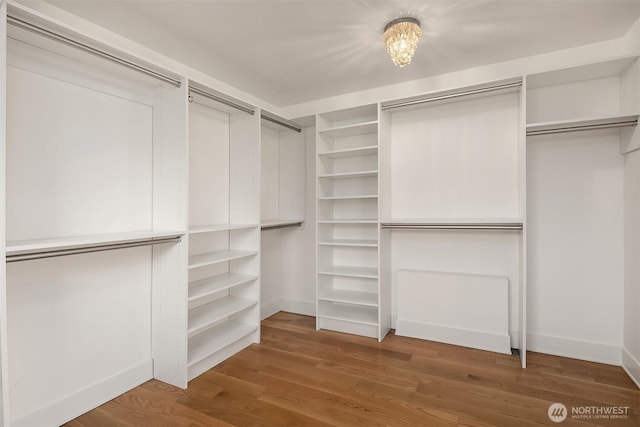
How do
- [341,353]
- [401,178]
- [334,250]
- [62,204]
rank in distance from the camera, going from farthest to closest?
[334,250], [401,178], [341,353], [62,204]

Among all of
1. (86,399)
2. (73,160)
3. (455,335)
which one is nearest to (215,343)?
(86,399)

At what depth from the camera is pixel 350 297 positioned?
3.27 meters

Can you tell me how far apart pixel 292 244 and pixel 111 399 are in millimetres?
2305

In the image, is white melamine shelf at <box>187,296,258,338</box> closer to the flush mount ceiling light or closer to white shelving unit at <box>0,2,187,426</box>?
white shelving unit at <box>0,2,187,426</box>

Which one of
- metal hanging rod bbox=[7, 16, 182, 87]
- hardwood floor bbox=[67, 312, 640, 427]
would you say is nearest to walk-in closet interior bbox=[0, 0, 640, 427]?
metal hanging rod bbox=[7, 16, 182, 87]

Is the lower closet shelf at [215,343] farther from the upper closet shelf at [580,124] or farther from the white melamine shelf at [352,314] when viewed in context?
the upper closet shelf at [580,124]

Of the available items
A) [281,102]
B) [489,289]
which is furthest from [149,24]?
[489,289]

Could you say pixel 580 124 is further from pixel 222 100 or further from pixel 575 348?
pixel 222 100

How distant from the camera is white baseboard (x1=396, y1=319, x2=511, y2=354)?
9.01ft

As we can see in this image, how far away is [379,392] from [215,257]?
167cm

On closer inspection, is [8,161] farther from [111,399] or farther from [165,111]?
[111,399]

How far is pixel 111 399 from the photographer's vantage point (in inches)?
83.1

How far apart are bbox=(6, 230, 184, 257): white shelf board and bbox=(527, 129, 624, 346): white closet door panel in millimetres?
3003

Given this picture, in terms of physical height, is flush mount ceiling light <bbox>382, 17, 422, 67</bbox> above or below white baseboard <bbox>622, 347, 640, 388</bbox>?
above
